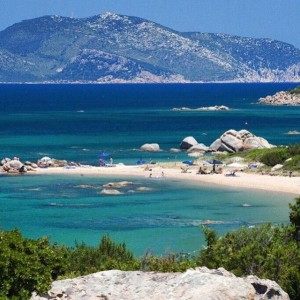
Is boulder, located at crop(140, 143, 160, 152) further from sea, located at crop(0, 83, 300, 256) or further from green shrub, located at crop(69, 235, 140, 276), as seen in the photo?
green shrub, located at crop(69, 235, 140, 276)

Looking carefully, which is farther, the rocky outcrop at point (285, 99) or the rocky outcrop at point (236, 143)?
the rocky outcrop at point (285, 99)

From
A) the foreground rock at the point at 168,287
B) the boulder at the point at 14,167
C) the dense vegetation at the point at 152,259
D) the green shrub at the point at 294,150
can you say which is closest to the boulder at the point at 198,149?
the green shrub at the point at 294,150

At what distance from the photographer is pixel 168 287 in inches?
647

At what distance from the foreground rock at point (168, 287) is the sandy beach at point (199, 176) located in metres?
39.2

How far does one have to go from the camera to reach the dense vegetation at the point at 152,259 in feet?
55.5

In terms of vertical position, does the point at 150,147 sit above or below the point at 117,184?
above

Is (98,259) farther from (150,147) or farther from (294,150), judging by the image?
(150,147)

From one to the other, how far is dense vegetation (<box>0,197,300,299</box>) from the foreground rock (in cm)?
51

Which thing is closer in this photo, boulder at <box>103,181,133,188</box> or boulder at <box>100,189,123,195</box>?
boulder at <box>100,189,123,195</box>

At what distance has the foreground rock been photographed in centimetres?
1595

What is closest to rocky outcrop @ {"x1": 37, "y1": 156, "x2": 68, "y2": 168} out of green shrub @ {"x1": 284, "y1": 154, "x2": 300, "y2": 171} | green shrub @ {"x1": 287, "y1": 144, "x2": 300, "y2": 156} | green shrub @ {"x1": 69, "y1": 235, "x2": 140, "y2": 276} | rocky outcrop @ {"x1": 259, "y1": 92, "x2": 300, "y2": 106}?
green shrub @ {"x1": 287, "y1": 144, "x2": 300, "y2": 156}

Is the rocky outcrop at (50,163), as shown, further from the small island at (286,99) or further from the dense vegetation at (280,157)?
the small island at (286,99)

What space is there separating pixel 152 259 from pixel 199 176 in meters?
42.8

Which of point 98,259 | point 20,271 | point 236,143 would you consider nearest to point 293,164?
point 236,143
